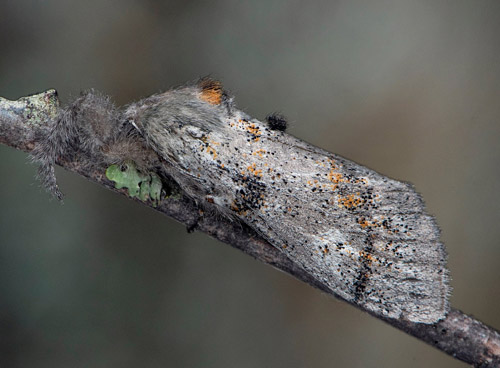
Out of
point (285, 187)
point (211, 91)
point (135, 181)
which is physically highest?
point (211, 91)

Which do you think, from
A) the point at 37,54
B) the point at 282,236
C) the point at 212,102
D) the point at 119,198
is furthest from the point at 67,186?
the point at 282,236

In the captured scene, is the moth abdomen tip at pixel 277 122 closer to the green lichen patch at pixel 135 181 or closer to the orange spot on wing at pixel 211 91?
the orange spot on wing at pixel 211 91

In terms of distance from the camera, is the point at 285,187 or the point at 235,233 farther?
the point at 235,233

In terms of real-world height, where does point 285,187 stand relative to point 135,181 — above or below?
above

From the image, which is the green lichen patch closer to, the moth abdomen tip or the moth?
the moth

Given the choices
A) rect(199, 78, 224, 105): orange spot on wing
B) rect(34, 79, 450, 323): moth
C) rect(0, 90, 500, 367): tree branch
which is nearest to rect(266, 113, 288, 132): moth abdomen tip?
rect(34, 79, 450, 323): moth

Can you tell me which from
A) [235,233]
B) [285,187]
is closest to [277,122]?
[285,187]

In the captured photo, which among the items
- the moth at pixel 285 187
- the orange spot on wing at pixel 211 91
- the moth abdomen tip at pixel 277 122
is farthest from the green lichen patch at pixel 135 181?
the moth abdomen tip at pixel 277 122

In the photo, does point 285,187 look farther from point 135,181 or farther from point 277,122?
point 135,181

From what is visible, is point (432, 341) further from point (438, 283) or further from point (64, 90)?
point (64, 90)
